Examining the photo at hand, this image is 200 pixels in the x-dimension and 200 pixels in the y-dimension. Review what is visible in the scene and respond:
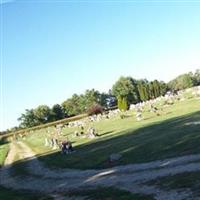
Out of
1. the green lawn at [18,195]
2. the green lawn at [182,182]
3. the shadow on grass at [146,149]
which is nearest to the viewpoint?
the green lawn at [182,182]

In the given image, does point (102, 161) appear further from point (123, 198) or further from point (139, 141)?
point (123, 198)

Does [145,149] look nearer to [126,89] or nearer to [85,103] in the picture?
[126,89]

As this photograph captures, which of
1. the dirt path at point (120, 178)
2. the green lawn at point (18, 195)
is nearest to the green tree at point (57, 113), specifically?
the dirt path at point (120, 178)

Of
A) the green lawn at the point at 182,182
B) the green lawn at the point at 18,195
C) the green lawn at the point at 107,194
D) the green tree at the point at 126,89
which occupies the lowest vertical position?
the green lawn at the point at 18,195

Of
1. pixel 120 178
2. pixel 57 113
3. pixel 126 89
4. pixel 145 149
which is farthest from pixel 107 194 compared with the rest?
pixel 57 113

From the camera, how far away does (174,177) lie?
2052 cm

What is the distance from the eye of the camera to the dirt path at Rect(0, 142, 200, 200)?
20.1 metres

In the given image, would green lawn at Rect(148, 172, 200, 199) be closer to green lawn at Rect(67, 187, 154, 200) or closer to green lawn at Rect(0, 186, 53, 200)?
green lawn at Rect(67, 187, 154, 200)

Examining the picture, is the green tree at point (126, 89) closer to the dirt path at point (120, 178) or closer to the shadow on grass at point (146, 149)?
the shadow on grass at point (146, 149)

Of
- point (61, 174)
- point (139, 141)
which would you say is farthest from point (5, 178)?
point (139, 141)

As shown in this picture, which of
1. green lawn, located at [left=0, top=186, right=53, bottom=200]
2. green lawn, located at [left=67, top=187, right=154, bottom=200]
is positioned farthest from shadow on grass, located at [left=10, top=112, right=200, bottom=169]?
green lawn, located at [left=67, top=187, right=154, bottom=200]

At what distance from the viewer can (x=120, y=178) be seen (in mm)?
24125

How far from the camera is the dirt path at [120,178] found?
20116mm

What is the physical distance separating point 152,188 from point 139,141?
17.2 m
